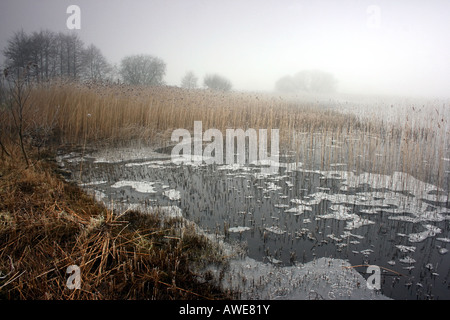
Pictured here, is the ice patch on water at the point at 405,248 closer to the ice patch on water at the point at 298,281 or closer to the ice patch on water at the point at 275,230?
the ice patch on water at the point at 298,281

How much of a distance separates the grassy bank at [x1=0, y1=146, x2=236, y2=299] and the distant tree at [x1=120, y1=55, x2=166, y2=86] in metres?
28.6

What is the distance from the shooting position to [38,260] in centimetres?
234

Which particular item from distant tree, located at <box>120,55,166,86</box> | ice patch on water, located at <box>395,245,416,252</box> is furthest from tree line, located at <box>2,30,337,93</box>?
ice patch on water, located at <box>395,245,416,252</box>

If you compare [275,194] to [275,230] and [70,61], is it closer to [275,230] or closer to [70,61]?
[275,230]

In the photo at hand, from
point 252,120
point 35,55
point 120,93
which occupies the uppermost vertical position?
point 35,55

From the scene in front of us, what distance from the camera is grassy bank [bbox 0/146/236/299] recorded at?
210cm

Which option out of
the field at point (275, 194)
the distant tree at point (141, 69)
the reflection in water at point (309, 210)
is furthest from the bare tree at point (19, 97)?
the distant tree at point (141, 69)

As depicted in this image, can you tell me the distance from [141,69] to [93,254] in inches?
1217

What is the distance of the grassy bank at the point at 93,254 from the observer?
2.10 metres

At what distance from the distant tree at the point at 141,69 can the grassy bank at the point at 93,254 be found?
28.6 m

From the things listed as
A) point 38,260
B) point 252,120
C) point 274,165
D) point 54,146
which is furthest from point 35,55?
point 38,260

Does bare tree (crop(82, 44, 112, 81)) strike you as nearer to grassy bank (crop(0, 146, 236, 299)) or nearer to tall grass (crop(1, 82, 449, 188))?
tall grass (crop(1, 82, 449, 188))
